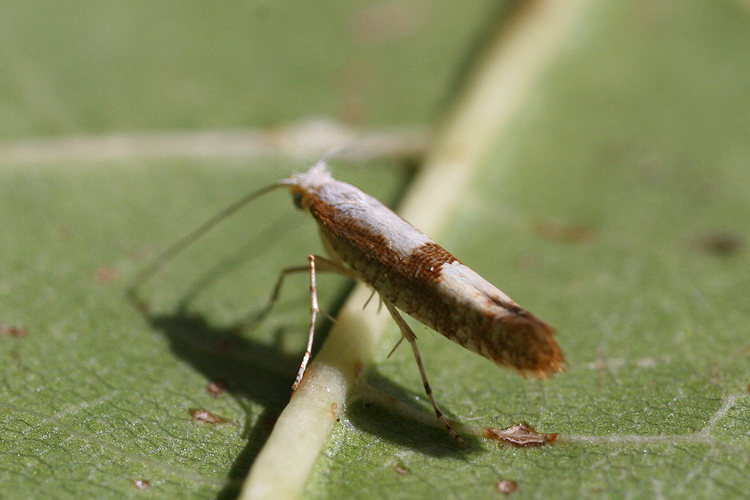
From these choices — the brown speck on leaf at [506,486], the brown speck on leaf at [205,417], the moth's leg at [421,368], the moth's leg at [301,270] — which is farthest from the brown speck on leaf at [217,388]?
the brown speck on leaf at [506,486]

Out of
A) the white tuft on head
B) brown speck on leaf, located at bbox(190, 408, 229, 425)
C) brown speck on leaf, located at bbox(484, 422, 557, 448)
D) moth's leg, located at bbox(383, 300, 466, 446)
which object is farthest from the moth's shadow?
brown speck on leaf, located at bbox(484, 422, 557, 448)

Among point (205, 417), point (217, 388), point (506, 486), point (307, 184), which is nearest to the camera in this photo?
point (506, 486)

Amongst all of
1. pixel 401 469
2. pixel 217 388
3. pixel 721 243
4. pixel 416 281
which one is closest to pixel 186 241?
pixel 217 388

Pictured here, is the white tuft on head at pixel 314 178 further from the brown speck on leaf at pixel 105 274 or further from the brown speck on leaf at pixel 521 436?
the brown speck on leaf at pixel 521 436

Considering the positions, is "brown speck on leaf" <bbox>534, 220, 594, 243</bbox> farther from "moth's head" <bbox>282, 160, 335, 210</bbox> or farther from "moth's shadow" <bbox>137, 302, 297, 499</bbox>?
"moth's shadow" <bbox>137, 302, 297, 499</bbox>

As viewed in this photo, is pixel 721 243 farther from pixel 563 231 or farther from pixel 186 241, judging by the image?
pixel 186 241

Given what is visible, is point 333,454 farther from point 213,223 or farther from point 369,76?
point 369,76

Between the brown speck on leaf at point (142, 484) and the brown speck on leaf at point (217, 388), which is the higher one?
the brown speck on leaf at point (217, 388)
